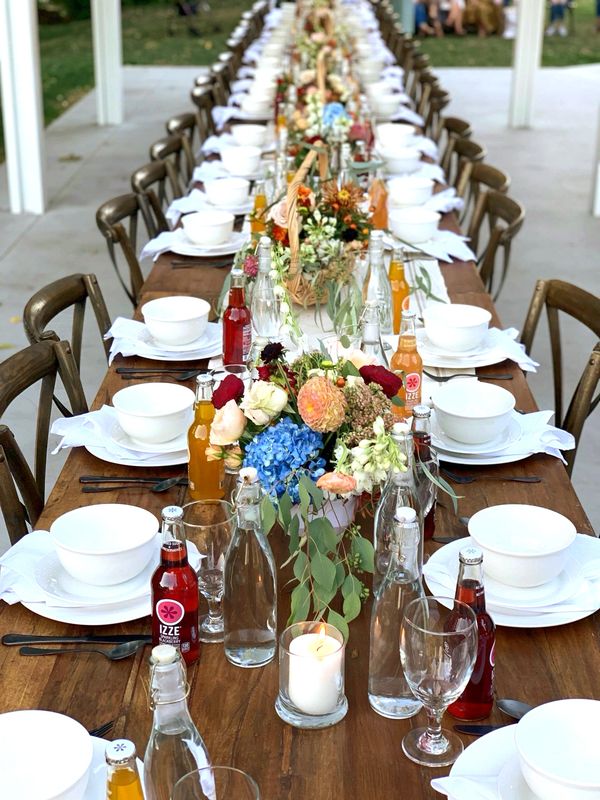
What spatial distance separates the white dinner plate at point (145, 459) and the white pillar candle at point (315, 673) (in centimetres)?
80

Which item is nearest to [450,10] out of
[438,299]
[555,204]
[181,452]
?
[555,204]

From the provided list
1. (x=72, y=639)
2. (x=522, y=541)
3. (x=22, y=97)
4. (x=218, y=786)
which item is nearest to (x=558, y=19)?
(x=22, y=97)

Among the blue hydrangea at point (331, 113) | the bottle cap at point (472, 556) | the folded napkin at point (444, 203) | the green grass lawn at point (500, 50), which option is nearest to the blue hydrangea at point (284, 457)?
the bottle cap at point (472, 556)

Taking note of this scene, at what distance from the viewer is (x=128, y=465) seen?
7.29 feet

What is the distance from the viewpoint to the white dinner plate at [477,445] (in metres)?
2.24

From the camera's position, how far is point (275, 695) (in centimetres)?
157

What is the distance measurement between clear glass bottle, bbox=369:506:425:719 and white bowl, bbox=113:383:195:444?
2.71 feet

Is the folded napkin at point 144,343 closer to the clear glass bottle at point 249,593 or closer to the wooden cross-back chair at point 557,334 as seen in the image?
the wooden cross-back chair at point 557,334

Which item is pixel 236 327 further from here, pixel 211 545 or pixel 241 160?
pixel 241 160

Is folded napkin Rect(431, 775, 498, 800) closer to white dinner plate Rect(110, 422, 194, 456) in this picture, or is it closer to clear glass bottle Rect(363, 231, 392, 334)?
white dinner plate Rect(110, 422, 194, 456)

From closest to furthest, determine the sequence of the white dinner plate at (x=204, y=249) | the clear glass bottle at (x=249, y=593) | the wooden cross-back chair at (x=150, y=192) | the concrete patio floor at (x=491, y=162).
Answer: the clear glass bottle at (x=249, y=593)
the white dinner plate at (x=204, y=249)
the wooden cross-back chair at (x=150, y=192)
the concrete patio floor at (x=491, y=162)

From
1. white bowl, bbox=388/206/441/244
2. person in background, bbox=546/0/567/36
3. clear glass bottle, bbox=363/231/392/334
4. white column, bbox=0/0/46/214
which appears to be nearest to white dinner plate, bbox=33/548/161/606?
clear glass bottle, bbox=363/231/392/334

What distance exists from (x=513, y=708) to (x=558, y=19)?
1630 cm

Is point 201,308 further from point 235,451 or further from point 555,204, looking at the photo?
point 555,204
